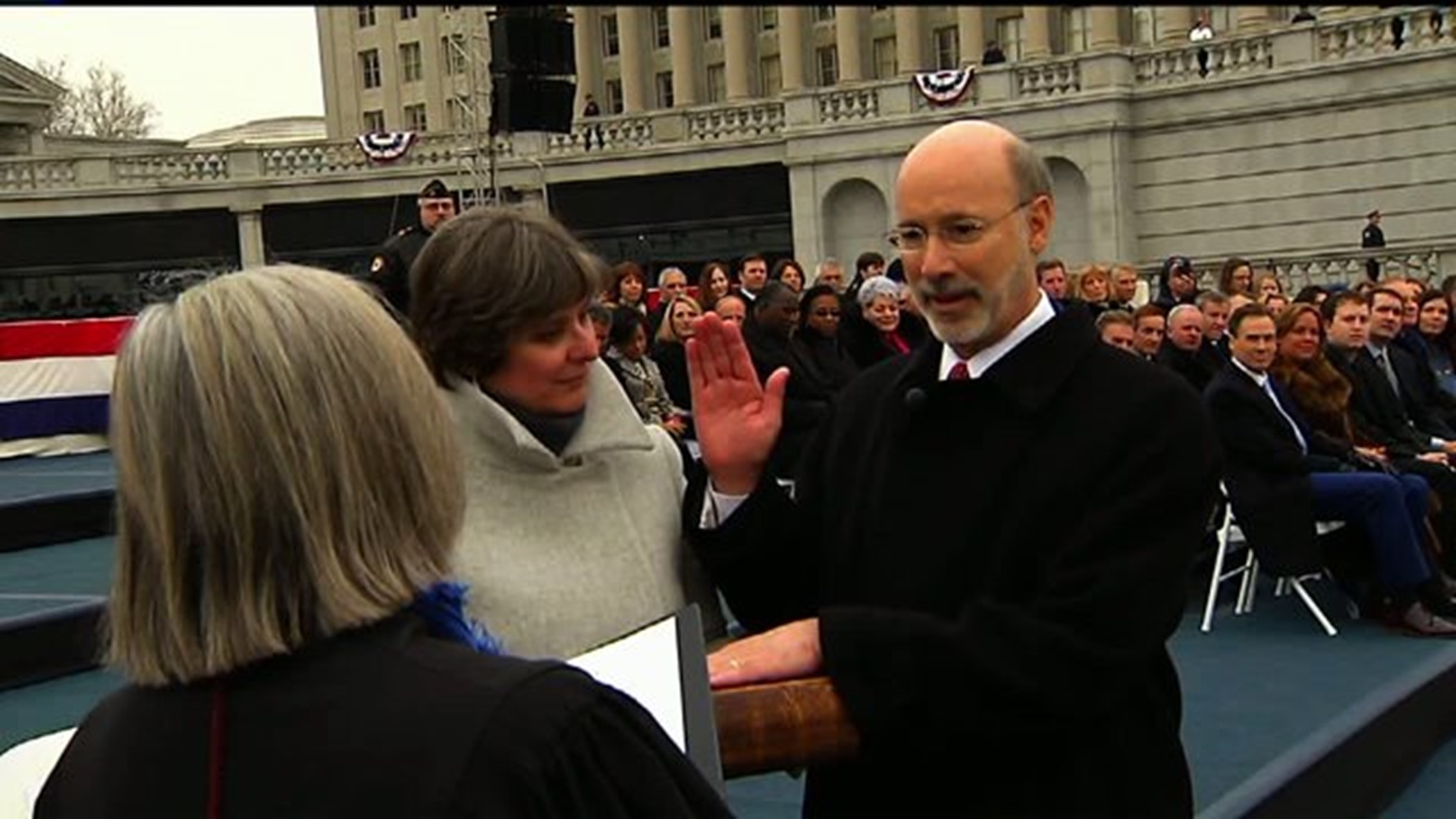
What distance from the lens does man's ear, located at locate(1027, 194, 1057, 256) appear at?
2715 mm

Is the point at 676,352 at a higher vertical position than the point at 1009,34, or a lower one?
lower

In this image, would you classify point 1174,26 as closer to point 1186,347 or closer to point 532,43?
point 532,43

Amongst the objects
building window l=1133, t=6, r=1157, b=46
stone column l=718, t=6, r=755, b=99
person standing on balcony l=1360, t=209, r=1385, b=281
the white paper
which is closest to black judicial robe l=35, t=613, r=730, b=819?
the white paper

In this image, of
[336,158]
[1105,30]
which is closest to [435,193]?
[336,158]

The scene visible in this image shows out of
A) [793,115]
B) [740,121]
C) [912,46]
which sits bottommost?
[793,115]

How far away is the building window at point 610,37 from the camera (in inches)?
2940

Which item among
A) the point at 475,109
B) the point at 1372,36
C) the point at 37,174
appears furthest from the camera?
the point at 37,174

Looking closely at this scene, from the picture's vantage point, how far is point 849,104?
36688 mm

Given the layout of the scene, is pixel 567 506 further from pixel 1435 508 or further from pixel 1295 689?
pixel 1435 508

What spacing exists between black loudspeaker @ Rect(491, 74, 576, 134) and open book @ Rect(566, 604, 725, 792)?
44.7 feet

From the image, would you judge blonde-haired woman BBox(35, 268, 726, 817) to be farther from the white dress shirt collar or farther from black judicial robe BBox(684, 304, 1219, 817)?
→ the white dress shirt collar

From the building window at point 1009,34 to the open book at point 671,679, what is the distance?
63.3 metres

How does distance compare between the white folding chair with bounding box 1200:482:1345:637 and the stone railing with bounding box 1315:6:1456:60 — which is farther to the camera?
the stone railing with bounding box 1315:6:1456:60

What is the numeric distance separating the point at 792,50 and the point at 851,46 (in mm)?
2198
